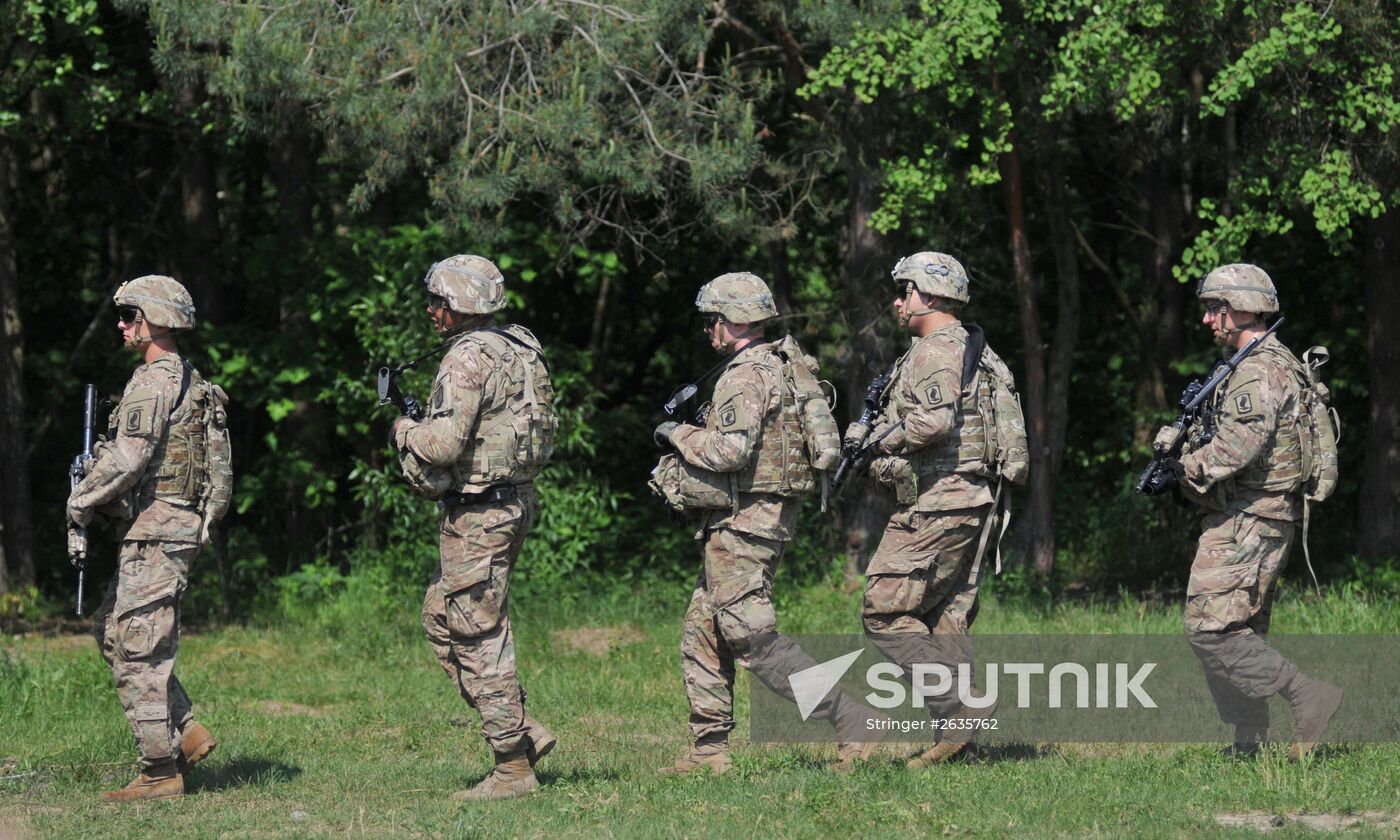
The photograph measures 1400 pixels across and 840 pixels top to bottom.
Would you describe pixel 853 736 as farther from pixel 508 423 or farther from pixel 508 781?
pixel 508 423

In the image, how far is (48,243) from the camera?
14.6 metres

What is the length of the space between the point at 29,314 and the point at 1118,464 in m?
9.32

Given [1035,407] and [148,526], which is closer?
[148,526]

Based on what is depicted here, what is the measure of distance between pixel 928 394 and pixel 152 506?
10.1ft

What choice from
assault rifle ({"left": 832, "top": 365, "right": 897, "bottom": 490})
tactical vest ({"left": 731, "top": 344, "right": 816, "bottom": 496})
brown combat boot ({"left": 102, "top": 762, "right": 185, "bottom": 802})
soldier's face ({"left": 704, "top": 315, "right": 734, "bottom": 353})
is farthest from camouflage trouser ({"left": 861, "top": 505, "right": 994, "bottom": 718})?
brown combat boot ({"left": 102, "top": 762, "right": 185, "bottom": 802})

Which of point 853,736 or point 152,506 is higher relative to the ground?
point 152,506

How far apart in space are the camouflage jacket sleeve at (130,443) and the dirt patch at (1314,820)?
423cm

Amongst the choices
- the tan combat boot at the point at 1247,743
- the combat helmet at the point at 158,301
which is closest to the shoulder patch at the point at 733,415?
the combat helmet at the point at 158,301

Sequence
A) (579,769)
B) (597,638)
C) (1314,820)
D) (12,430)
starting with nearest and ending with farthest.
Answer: (1314,820) < (579,769) < (597,638) < (12,430)

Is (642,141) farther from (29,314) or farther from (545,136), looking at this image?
(29,314)

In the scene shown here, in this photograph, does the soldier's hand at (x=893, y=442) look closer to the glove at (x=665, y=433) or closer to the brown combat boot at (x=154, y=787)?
the glove at (x=665, y=433)

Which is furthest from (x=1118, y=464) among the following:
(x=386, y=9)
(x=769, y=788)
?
(x=769, y=788)

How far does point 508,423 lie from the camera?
6574mm

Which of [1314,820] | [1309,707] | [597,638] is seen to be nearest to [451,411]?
[1314,820]
